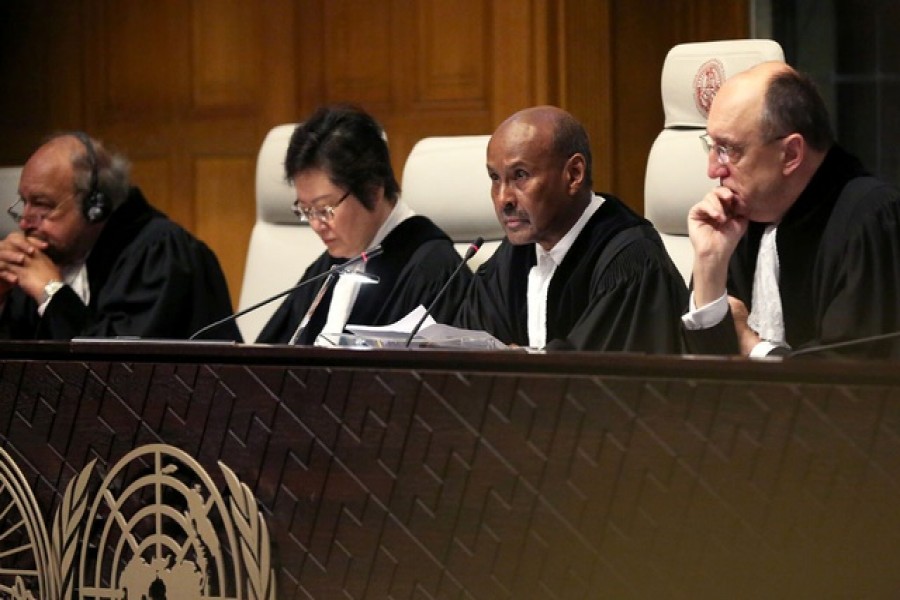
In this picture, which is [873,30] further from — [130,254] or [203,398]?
[203,398]

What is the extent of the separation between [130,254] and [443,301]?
1.00m

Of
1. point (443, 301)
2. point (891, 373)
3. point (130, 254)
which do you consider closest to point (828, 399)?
point (891, 373)

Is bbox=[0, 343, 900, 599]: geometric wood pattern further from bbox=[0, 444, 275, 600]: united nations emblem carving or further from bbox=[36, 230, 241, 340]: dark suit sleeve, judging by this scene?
bbox=[36, 230, 241, 340]: dark suit sleeve

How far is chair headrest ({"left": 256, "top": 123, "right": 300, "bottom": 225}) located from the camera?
4.46 metres

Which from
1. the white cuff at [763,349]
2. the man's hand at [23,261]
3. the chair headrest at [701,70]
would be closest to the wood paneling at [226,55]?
the man's hand at [23,261]

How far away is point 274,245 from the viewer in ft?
14.7

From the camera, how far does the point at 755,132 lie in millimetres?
2904

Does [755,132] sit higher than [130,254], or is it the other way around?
[755,132]

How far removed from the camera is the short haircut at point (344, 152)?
3.81 m

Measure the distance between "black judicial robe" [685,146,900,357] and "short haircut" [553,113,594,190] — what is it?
53 centimetres

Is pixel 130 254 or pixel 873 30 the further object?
pixel 873 30

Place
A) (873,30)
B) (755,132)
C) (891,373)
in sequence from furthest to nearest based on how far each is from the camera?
(873,30) < (755,132) < (891,373)

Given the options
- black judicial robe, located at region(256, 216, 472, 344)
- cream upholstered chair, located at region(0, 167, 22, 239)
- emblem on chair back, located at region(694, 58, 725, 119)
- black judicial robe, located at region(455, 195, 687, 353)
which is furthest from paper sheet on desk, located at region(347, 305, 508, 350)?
cream upholstered chair, located at region(0, 167, 22, 239)

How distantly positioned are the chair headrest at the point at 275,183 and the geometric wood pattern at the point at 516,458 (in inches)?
80.8
